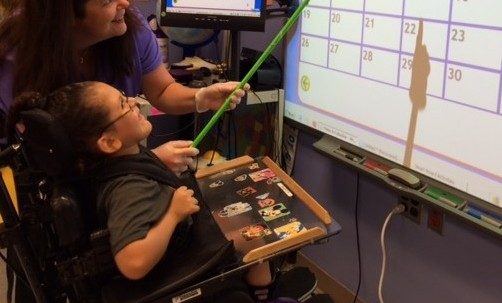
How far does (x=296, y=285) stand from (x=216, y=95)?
0.69 meters

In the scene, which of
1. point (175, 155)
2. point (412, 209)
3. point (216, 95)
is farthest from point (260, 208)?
point (412, 209)

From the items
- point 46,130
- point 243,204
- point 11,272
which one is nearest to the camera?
point 46,130

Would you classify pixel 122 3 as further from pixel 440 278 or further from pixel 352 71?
pixel 440 278

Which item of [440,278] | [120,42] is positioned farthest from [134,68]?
[440,278]

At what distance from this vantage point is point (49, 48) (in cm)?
125

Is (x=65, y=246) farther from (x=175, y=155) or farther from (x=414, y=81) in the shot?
(x=414, y=81)

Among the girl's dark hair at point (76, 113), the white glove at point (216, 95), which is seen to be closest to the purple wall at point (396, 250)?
the white glove at point (216, 95)

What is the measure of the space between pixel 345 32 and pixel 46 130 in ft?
3.73

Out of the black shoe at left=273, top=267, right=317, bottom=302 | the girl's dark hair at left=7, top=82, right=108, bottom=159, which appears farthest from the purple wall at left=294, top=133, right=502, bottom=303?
the girl's dark hair at left=7, top=82, right=108, bottom=159

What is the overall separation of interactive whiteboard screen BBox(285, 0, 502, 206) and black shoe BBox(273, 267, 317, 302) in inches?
19.2

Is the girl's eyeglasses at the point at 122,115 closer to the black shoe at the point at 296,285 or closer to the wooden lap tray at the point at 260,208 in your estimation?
the wooden lap tray at the point at 260,208

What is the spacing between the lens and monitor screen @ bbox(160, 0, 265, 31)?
2.05 meters

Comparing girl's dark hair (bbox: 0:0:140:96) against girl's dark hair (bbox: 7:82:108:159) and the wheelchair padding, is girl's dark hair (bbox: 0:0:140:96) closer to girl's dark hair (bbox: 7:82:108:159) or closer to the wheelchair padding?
girl's dark hair (bbox: 7:82:108:159)

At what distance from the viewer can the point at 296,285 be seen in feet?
5.97
